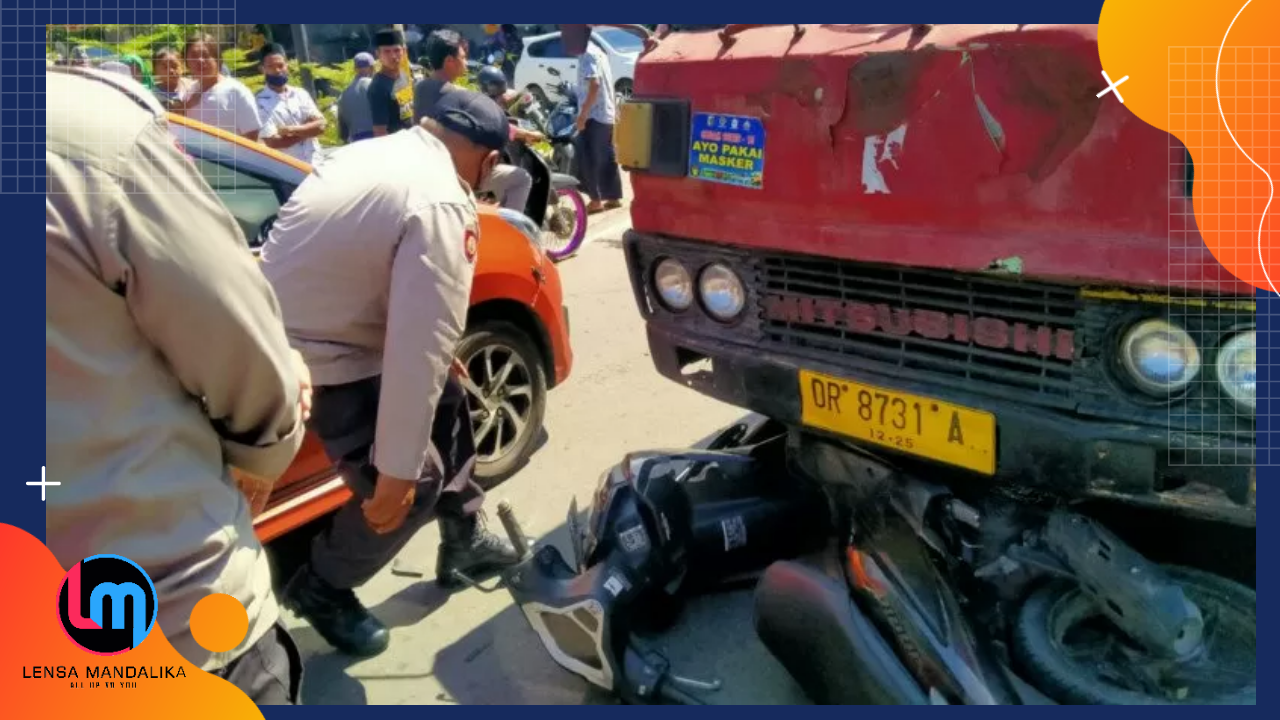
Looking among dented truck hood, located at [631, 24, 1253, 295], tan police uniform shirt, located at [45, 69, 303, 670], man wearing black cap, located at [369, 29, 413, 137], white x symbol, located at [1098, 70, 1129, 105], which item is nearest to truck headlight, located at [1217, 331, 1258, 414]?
dented truck hood, located at [631, 24, 1253, 295]

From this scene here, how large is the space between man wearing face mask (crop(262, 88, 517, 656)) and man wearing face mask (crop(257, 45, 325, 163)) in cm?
343

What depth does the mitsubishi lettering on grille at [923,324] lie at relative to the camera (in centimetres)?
246

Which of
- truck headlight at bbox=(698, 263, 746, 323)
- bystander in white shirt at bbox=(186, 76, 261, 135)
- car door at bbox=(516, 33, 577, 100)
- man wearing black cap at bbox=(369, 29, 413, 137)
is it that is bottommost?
truck headlight at bbox=(698, 263, 746, 323)

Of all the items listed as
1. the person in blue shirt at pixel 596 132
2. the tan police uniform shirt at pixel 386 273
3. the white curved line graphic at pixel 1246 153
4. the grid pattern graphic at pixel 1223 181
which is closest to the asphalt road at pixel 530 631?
the tan police uniform shirt at pixel 386 273

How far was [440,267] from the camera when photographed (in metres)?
2.59

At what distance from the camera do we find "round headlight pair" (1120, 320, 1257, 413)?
86.7 inches

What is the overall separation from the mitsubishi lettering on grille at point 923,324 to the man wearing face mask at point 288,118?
4010 mm

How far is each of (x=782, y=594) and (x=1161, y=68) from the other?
Answer: 4.73 ft

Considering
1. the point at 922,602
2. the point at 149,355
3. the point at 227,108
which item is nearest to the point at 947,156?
the point at 922,602

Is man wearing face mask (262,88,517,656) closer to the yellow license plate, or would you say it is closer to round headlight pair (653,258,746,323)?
round headlight pair (653,258,746,323)

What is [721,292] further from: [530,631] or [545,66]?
[545,66]

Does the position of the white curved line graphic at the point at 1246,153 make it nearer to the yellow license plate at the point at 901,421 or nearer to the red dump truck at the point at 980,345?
the red dump truck at the point at 980,345

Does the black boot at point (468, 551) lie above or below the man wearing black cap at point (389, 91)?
below

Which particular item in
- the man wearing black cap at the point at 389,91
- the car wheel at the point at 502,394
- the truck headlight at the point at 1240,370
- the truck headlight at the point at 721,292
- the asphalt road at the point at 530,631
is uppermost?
the man wearing black cap at the point at 389,91
